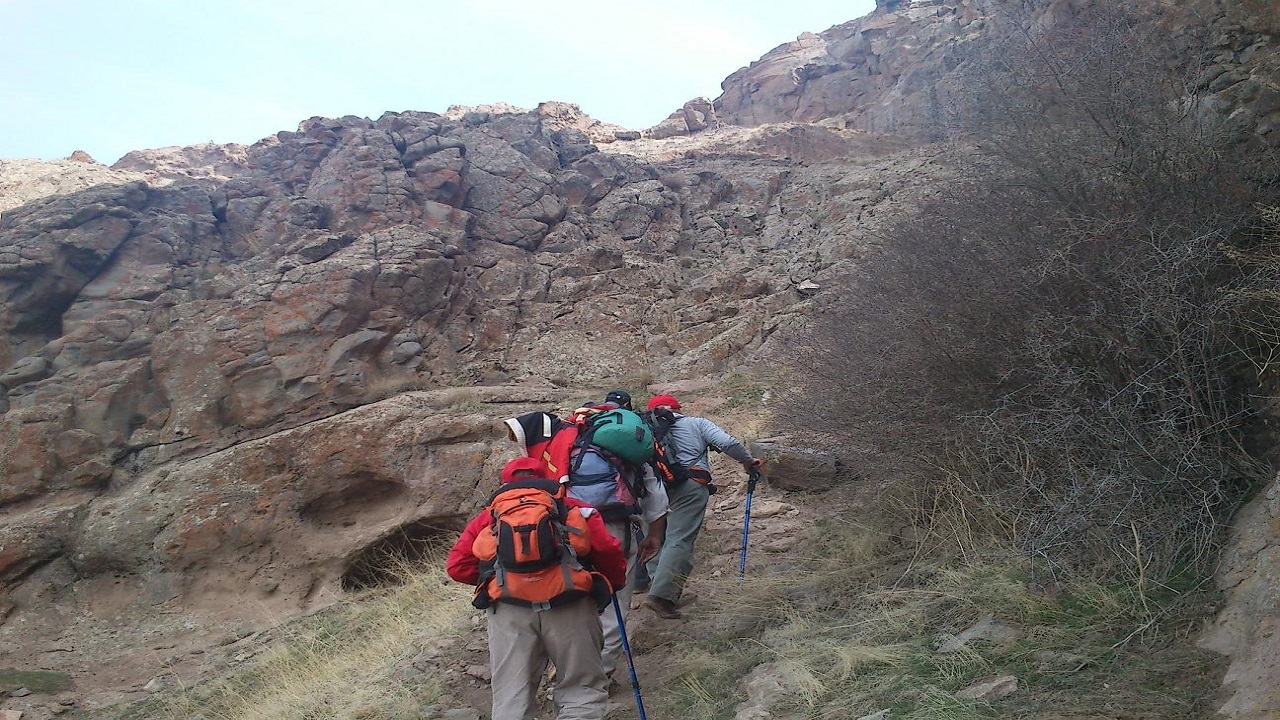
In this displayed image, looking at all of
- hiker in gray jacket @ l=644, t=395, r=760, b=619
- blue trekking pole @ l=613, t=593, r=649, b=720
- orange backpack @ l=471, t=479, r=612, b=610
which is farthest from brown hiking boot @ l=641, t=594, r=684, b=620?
orange backpack @ l=471, t=479, r=612, b=610

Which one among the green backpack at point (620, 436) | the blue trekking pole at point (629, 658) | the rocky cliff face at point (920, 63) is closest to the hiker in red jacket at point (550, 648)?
the blue trekking pole at point (629, 658)

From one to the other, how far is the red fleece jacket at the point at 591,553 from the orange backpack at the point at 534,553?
79mm

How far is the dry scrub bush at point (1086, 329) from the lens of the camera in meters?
3.60

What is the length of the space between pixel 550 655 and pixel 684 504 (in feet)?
7.14

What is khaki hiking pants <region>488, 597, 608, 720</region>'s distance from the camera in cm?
359

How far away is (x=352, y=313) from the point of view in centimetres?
1405

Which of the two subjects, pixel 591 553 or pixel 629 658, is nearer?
pixel 591 553

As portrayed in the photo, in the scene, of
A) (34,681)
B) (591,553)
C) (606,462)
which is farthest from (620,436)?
(34,681)

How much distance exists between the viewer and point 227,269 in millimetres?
15195

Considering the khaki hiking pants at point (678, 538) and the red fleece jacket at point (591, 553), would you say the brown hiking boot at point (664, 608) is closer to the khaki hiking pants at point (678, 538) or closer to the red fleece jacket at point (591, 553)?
the khaki hiking pants at point (678, 538)

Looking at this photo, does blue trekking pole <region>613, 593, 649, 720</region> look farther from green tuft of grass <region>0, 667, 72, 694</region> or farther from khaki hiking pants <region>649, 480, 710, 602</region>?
Result: green tuft of grass <region>0, 667, 72, 694</region>

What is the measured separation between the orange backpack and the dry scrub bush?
2203mm

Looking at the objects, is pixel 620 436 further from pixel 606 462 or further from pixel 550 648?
pixel 550 648

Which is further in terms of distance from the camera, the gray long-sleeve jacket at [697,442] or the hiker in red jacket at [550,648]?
the gray long-sleeve jacket at [697,442]
